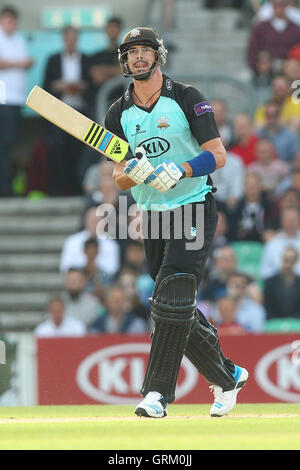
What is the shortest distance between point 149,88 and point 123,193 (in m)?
4.86

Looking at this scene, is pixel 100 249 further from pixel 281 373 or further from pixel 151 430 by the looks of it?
pixel 151 430

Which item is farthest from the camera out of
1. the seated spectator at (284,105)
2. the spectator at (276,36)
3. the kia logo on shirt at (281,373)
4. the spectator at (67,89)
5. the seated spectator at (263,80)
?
the spectator at (67,89)

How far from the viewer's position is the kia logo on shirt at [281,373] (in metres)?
10.1

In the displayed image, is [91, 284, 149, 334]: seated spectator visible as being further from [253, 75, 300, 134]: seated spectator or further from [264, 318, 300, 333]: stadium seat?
[253, 75, 300, 134]: seated spectator

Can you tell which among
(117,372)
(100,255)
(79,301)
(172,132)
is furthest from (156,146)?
(100,255)

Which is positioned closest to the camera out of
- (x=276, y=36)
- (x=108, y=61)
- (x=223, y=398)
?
(x=223, y=398)

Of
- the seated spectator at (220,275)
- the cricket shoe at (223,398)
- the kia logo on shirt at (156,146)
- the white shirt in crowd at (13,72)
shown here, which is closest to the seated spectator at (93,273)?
the seated spectator at (220,275)

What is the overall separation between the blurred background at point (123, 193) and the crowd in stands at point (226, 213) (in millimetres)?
13

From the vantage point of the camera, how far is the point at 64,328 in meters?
11.0

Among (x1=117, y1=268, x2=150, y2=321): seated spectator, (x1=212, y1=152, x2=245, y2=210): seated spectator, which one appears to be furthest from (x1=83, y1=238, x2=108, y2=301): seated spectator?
(x1=212, y1=152, x2=245, y2=210): seated spectator

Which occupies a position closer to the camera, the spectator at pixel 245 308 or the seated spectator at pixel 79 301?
the spectator at pixel 245 308

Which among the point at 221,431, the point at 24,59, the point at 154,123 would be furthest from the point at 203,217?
the point at 24,59

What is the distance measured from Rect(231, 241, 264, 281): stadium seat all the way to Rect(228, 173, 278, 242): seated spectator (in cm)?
6

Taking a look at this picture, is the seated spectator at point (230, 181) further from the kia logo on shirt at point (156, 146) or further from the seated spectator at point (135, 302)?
the kia logo on shirt at point (156, 146)
